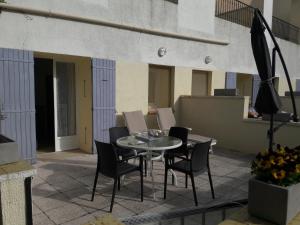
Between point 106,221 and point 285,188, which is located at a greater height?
point 285,188

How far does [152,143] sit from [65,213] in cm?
154

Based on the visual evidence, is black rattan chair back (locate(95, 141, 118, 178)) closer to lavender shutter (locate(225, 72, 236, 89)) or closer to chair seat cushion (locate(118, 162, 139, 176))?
chair seat cushion (locate(118, 162, 139, 176))

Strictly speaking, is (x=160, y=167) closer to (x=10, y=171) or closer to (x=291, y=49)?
(x=10, y=171)

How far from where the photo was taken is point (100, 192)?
12.7ft

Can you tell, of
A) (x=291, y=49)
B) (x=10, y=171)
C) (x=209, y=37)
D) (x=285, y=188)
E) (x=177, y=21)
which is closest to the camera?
(x=285, y=188)

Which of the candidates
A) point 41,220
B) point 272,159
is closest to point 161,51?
point 41,220

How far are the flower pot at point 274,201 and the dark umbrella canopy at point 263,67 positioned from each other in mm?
1769

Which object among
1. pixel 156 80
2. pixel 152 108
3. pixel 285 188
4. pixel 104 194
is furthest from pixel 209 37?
pixel 285 188

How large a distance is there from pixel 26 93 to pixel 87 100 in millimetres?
1453

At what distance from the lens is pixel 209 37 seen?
8703mm

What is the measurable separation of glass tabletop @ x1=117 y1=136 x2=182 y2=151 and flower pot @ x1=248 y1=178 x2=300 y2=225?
6.53 ft

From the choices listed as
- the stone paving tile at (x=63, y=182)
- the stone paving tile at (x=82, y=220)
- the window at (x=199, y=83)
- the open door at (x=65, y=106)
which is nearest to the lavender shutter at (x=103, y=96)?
the open door at (x=65, y=106)

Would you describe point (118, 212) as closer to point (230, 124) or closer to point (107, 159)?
point (107, 159)

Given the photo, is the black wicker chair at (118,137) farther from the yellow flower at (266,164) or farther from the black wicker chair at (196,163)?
the yellow flower at (266,164)
